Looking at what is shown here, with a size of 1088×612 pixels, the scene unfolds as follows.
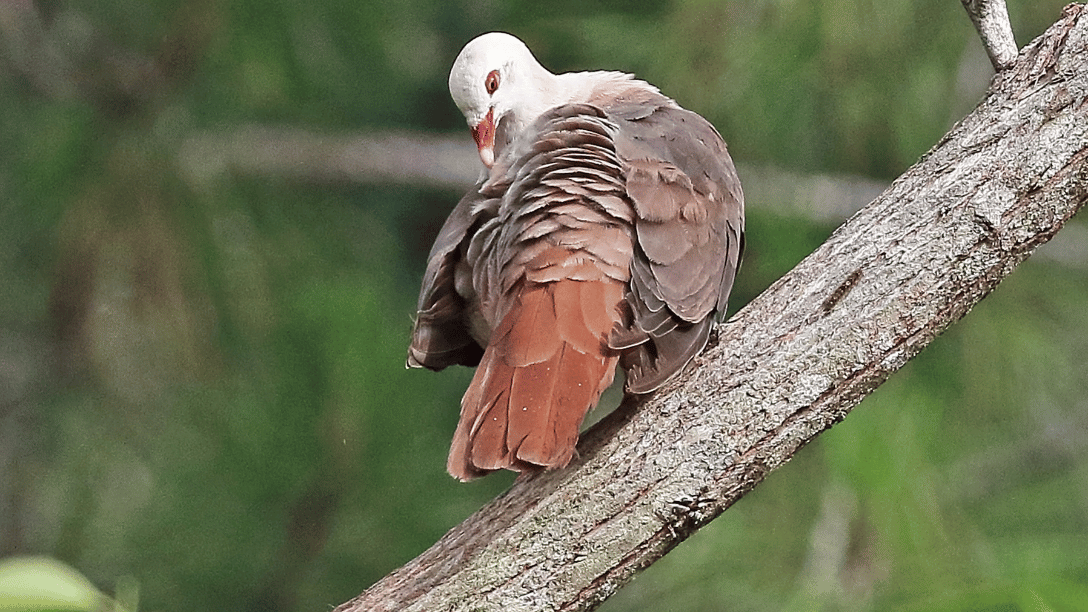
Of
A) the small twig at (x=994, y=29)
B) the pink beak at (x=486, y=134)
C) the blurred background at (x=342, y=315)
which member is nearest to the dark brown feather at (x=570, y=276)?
the pink beak at (x=486, y=134)

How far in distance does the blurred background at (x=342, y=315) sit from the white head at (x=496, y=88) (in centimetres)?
76

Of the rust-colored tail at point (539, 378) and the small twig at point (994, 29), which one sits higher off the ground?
the small twig at point (994, 29)

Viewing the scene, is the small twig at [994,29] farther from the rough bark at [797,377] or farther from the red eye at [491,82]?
the red eye at [491,82]

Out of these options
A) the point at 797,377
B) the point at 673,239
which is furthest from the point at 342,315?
the point at 797,377

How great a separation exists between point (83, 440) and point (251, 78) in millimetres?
979

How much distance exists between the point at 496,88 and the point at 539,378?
652 mm

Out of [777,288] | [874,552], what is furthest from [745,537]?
[777,288]

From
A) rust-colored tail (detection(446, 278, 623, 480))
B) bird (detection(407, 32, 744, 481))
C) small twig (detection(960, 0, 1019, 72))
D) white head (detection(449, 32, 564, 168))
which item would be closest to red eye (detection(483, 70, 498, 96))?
white head (detection(449, 32, 564, 168))

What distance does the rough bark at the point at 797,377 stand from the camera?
1.38 meters

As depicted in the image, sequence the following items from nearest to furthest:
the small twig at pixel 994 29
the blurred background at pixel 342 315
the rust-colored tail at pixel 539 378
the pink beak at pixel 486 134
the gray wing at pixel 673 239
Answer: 1. the rust-colored tail at pixel 539 378
2. the gray wing at pixel 673 239
3. the small twig at pixel 994 29
4. the pink beak at pixel 486 134
5. the blurred background at pixel 342 315

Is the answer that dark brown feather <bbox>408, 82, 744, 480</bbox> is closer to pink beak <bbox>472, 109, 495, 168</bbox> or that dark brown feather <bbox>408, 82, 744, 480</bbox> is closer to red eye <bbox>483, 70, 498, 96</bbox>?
pink beak <bbox>472, 109, 495, 168</bbox>

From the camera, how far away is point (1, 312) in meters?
3.41

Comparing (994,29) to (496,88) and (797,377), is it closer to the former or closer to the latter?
(797,377)

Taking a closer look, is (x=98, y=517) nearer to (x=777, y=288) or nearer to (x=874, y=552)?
(x=874, y=552)
